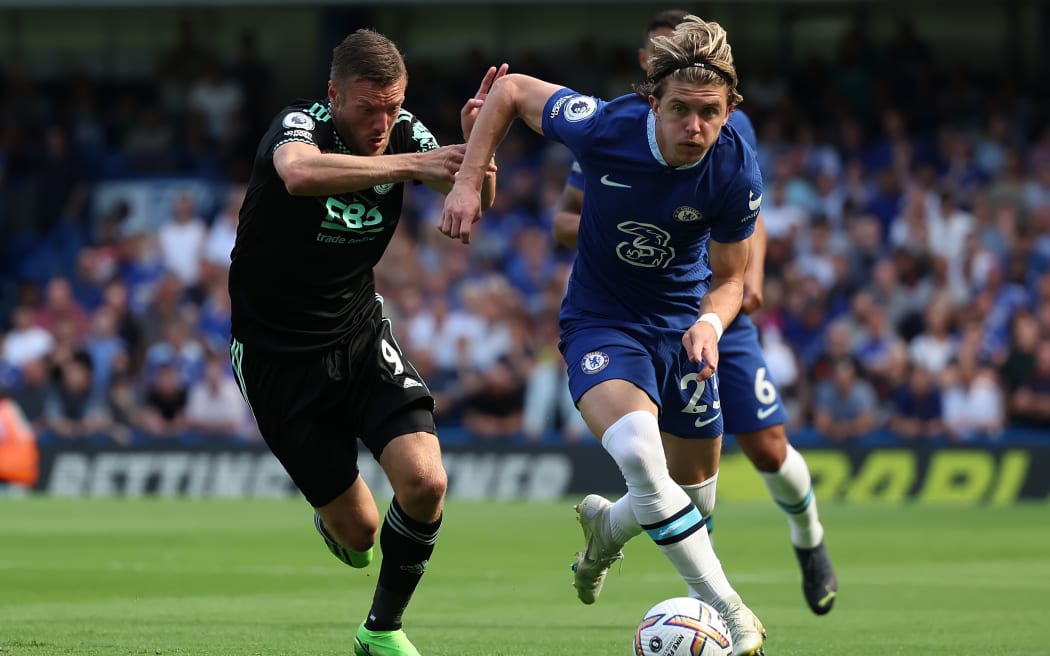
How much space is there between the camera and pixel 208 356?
2031cm

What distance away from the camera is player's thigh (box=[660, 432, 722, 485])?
26.8 feet

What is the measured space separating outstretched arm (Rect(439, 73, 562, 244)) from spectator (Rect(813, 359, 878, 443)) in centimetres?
1192

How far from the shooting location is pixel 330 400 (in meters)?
7.35

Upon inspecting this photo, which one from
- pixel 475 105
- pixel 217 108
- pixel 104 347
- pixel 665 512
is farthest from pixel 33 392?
pixel 665 512

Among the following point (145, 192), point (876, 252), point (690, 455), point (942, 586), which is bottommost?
point (145, 192)

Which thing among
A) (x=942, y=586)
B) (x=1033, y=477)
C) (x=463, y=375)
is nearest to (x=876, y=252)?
(x=1033, y=477)

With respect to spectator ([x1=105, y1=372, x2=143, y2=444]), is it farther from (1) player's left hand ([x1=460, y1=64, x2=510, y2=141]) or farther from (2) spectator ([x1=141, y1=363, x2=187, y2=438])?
(1) player's left hand ([x1=460, y1=64, x2=510, y2=141])

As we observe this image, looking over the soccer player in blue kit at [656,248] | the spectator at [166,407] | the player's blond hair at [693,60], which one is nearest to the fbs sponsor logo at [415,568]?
the soccer player in blue kit at [656,248]

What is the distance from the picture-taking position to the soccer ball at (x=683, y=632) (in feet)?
20.9

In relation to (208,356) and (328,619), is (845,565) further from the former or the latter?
(208,356)

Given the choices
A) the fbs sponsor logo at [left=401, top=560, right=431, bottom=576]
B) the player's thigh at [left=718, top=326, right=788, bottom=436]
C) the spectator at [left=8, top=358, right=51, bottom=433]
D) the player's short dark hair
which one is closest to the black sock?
the fbs sponsor logo at [left=401, top=560, right=431, bottom=576]

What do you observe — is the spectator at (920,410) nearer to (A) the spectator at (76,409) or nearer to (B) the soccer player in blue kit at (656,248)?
(A) the spectator at (76,409)

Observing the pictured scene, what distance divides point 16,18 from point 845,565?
19.9 meters

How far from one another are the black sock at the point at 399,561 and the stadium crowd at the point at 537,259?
12.1 m
